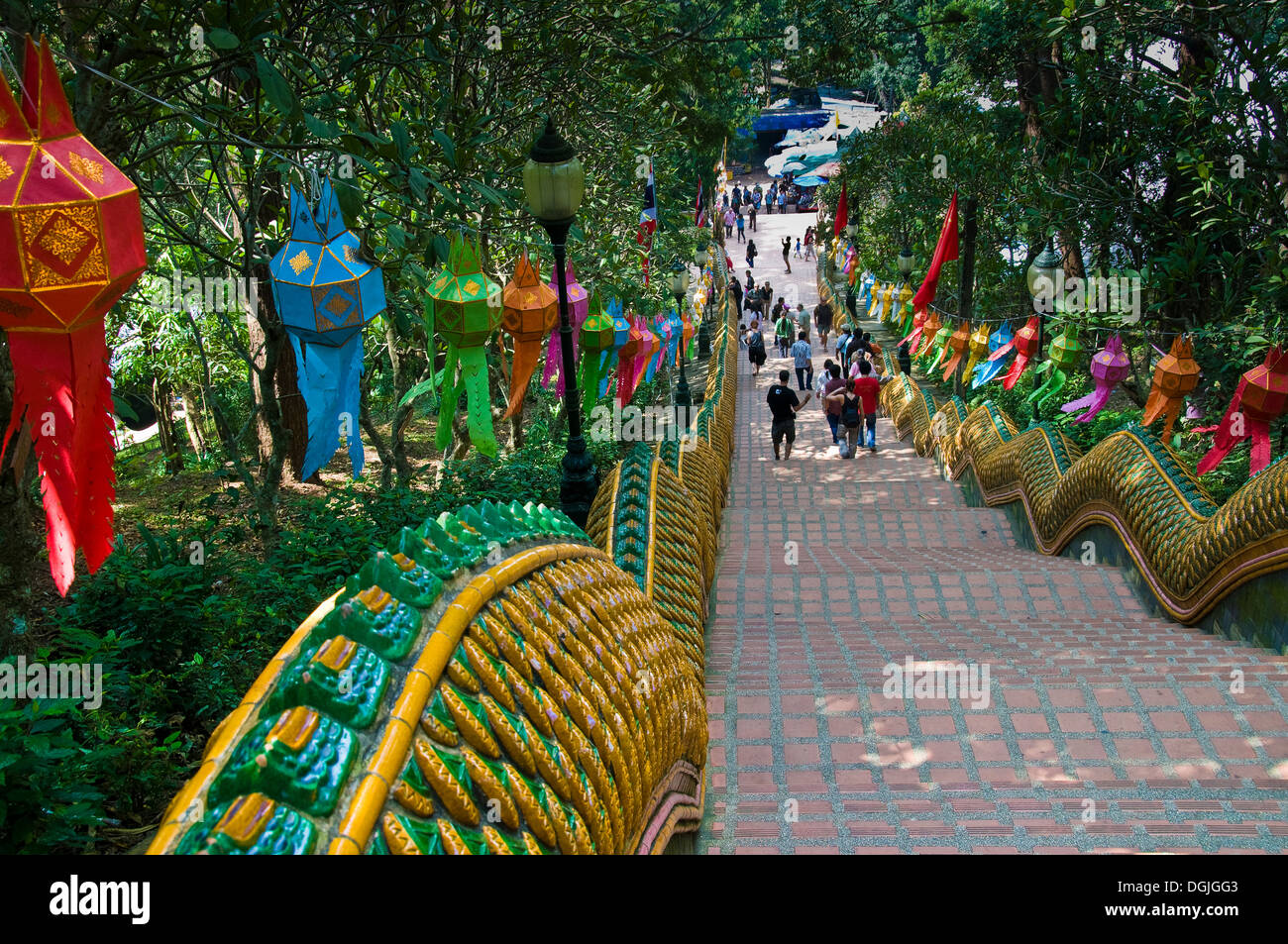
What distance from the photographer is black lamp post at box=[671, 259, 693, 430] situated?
563 inches

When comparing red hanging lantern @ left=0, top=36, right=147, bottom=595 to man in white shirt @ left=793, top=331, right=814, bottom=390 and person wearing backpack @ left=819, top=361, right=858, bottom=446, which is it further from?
man in white shirt @ left=793, top=331, right=814, bottom=390

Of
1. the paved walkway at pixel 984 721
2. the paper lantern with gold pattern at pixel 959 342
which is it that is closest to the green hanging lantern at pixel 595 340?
the paved walkway at pixel 984 721

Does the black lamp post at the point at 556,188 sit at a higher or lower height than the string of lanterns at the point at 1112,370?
higher

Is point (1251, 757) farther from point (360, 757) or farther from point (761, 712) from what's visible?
point (360, 757)

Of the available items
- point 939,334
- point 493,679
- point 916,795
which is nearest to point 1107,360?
point 939,334

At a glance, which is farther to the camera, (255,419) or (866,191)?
(866,191)

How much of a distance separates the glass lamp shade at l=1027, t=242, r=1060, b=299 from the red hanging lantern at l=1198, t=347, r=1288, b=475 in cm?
462

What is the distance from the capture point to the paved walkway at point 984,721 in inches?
156

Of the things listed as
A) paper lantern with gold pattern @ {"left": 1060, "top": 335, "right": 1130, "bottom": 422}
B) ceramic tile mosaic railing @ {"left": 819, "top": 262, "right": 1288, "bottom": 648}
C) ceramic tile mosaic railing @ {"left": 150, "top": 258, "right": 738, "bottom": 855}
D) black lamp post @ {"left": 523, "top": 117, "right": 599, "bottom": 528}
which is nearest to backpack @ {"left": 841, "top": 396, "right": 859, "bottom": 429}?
ceramic tile mosaic railing @ {"left": 819, "top": 262, "right": 1288, "bottom": 648}

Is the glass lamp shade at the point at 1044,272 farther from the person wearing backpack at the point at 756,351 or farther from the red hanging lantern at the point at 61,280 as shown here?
the red hanging lantern at the point at 61,280

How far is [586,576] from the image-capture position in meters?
3.27

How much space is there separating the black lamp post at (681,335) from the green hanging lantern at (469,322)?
735 cm

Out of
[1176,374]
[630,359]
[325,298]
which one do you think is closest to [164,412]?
[630,359]

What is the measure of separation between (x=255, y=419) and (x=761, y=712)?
778cm
